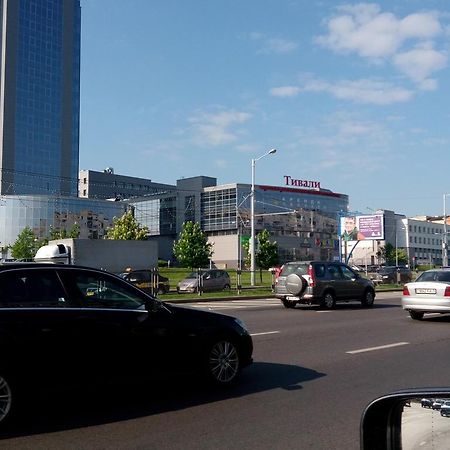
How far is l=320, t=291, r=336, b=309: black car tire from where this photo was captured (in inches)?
816

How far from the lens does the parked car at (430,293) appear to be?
51.4 ft

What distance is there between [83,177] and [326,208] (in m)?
67.5

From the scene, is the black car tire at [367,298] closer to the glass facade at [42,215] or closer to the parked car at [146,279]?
the parked car at [146,279]

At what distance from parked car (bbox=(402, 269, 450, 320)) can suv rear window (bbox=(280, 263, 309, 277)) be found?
193 inches

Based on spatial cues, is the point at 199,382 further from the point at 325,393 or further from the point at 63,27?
the point at 63,27

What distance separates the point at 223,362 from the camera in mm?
7461

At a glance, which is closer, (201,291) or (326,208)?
(201,291)

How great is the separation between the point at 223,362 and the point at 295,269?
14.0 meters

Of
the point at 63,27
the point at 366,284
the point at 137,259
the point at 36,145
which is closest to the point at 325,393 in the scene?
the point at 366,284

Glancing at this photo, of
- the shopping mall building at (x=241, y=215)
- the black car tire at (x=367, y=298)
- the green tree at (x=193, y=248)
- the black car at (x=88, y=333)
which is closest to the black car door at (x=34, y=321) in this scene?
the black car at (x=88, y=333)

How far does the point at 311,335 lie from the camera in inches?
511

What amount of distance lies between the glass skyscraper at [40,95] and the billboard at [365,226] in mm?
84171

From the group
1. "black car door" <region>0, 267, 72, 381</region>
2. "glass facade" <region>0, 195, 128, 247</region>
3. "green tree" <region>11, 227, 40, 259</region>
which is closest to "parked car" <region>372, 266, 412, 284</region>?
"black car door" <region>0, 267, 72, 381</region>

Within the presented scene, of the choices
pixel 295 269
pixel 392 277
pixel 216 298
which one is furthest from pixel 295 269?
pixel 392 277
